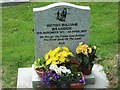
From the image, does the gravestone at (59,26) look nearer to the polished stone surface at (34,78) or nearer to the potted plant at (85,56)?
the potted plant at (85,56)

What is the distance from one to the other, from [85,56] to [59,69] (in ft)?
1.80

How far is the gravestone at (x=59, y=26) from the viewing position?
21.7 ft

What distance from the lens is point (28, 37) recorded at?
352 inches

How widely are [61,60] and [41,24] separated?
685mm

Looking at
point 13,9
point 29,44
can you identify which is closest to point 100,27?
point 29,44

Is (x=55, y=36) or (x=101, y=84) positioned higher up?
(x=55, y=36)

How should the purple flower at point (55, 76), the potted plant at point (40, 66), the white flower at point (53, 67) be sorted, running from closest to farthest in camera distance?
1. the purple flower at point (55, 76)
2. the white flower at point (53, 67)
3. the potted plant at point (40, 66)

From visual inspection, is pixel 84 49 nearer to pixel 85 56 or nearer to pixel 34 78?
pixel 85 56

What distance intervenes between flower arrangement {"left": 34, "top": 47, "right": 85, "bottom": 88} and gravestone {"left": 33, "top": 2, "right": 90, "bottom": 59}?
0.52 ft

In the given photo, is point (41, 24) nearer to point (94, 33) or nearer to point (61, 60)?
point (61, 60)

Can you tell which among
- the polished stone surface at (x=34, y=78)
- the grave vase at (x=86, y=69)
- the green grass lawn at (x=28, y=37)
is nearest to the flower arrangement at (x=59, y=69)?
the grave vase at (x=86, y=69)

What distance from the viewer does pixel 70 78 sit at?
6.25 meters

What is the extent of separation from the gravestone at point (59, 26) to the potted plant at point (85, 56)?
0.21 metres

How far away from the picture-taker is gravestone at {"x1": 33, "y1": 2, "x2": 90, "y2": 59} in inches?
260
